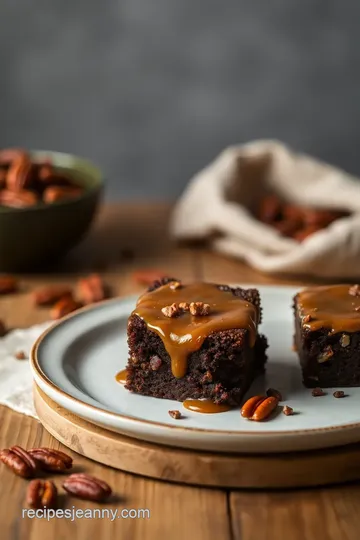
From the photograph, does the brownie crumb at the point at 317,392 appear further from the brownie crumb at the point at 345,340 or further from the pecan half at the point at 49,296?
the pecan half at the point at 49,296

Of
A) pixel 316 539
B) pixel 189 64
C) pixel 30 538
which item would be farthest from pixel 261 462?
pixel 189 64

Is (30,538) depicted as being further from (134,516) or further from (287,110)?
(287,110)

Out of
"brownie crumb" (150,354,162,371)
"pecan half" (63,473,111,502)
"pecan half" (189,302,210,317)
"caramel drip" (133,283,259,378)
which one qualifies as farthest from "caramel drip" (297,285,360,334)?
"pecan half" (63,473,111,502)

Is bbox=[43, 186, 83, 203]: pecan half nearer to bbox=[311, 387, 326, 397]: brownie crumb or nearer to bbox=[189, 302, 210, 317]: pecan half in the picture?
bbox=[189, 302, 210, 317]: pecan half

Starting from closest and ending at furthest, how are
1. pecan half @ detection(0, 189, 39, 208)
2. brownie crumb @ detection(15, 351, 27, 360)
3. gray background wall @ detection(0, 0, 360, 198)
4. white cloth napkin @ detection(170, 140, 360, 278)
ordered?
brownie crumb @ detection(15, 351, 27, 360) → white cloth napkin @ detection(170, 140, 360, 278) → pecan half @ detection(0, 189, 39, 208) → gray background wall @ detection(0, 0, 360, 198)

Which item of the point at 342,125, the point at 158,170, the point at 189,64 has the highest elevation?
the point at 189,64

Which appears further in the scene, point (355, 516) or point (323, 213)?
point (323, 213)

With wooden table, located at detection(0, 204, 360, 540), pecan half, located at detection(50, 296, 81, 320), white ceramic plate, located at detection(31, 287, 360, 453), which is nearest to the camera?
wooden table, located at detection(0, 204, 360, 540)

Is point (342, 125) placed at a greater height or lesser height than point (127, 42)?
lesser
